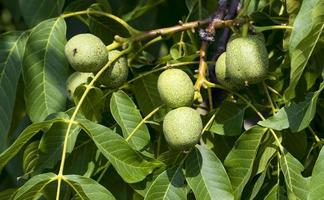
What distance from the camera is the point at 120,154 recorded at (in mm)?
1582

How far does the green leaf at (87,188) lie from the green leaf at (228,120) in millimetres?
344

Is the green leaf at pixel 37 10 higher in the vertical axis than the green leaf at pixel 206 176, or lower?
higher

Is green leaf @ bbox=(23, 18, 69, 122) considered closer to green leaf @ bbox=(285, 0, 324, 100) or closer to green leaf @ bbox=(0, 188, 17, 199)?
green leaf @ bbox=(0, 188, 17, 199)

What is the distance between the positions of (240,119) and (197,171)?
208 millimetres

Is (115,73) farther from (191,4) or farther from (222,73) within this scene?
(191,4)

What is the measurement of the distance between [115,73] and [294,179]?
1.65 feet

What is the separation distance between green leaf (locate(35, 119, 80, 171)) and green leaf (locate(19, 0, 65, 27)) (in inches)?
15.7

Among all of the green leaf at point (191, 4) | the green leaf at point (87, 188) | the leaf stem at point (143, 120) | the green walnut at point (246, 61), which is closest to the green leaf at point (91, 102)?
the leaf stem at point (143, 120)

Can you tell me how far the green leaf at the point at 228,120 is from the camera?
1725mm

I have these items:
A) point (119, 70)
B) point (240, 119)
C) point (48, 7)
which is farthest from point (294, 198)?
point (48, 7)

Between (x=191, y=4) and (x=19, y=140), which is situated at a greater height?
(x=191, y=4)

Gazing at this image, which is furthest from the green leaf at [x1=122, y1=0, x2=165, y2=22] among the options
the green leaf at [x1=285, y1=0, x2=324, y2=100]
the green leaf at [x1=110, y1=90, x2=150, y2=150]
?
the green leaf at [x1=285, y1=0, x2=324, y2=100]

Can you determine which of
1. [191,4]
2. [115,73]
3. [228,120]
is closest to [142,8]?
[191,4]

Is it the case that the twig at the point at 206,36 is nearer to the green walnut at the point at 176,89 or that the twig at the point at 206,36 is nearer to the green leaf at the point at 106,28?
the green walnut at the point at 176,89
